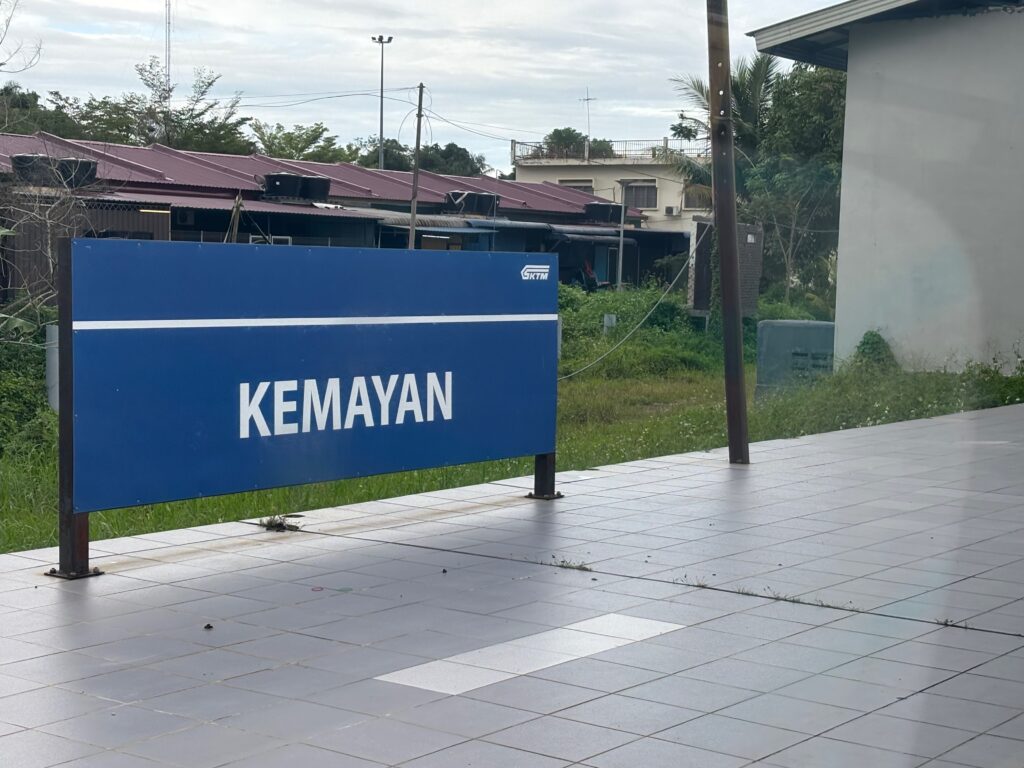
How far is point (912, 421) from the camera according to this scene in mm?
15312

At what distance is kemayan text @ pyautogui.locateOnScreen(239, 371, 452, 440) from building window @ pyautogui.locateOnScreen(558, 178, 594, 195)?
59.4m

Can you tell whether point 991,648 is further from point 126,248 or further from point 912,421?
point 912,421

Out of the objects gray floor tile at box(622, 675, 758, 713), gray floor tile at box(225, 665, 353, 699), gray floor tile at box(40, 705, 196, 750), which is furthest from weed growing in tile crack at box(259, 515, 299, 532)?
gray floor tile at box(622, 675, 758, 713)

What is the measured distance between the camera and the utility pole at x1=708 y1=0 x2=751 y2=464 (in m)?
11.6

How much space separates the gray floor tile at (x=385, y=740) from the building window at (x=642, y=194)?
A: 206 ft

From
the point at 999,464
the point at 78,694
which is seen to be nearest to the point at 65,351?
the point at 78,694

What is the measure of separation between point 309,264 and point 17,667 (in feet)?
10.5

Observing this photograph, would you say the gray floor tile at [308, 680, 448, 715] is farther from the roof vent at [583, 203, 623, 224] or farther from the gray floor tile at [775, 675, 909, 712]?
the roof vent at [583, 203, 623, 224]

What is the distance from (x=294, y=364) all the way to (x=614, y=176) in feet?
198

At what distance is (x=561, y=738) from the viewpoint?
4.65 meters

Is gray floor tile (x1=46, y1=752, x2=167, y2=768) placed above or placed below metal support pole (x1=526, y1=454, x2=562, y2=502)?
below

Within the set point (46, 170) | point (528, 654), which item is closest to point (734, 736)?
point (528, 654)

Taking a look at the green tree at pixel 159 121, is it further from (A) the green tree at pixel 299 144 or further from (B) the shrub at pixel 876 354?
(B) the shrub at pixel 876 354

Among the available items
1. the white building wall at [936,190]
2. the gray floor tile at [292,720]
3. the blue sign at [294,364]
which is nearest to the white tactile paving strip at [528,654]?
the gray floor tile at [292,720]
